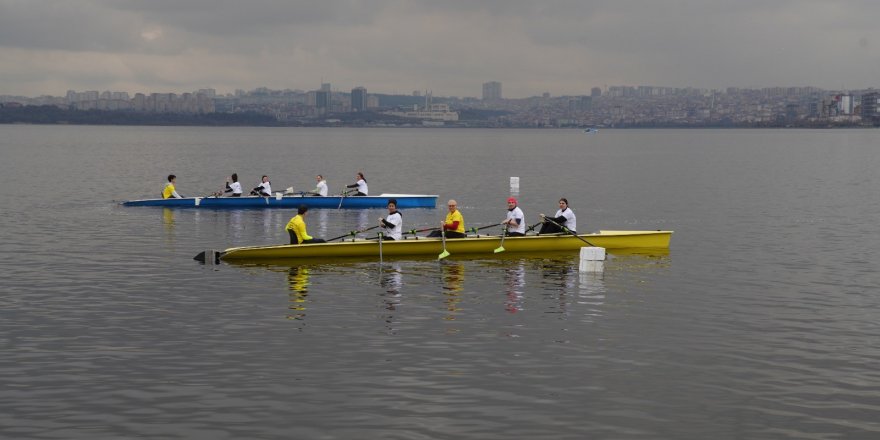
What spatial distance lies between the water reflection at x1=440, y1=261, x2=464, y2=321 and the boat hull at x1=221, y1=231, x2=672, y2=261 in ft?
3.42

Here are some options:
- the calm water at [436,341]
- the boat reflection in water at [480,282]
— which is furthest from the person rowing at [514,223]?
the calm water at [436,341]

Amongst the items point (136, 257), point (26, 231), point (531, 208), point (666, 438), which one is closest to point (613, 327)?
point (666, 438)

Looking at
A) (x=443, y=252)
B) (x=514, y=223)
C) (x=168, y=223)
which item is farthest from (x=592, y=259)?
(x=168, y=223)

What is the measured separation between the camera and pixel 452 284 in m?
27.5

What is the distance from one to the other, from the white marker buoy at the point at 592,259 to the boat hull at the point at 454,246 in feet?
10.5

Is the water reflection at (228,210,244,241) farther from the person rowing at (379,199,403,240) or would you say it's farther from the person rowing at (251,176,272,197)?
the person rowing at (379,199,403,240)

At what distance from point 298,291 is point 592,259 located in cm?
899

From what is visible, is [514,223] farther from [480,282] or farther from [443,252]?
[480,282]

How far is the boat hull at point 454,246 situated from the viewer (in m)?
30.8

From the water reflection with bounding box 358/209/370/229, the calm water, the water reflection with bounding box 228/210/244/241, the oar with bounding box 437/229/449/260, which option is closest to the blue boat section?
the water reflection with bounding box 358/209/370/229

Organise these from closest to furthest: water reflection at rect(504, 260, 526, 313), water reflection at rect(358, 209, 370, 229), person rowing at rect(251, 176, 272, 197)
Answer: water reflection at rect(504, 260, 526, 313) < water reflection at rect(358, 209, 370, 229) < person rowing at rect(251, 176, 272, 197)

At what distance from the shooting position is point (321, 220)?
153 feet

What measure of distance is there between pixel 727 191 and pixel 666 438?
56.7 metres

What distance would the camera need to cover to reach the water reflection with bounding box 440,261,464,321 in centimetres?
2393
